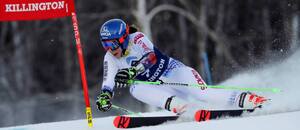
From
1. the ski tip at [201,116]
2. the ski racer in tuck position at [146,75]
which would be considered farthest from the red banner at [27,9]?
the ski tip at [201,116]

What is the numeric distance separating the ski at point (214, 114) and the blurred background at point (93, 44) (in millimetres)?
13959

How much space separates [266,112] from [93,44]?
17.4 meters

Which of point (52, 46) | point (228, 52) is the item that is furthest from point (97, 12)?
point (228, 52)

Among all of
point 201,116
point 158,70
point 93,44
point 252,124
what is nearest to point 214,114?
point 201,116

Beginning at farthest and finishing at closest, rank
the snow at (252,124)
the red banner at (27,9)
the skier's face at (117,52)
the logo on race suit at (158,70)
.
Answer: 1. the red banner at (27,9)
2. the logo on race suit at (158,70)
3. the skier's face at (117,52)
4. the snow at (252,124)

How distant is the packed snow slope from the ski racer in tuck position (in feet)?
0.75

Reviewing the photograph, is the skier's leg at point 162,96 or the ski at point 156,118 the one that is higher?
the skier's leg at point 162,96

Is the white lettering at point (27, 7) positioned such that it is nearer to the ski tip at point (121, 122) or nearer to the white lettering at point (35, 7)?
the white lettering at point (35, 7)

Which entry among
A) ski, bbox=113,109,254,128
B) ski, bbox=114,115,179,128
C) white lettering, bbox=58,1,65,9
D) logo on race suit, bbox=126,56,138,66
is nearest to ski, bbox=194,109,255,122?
ski, bbox=113,109,254,128

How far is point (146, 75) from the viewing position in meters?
8.66

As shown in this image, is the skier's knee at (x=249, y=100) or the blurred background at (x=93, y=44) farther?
the blurred background at (x=93, y=44)

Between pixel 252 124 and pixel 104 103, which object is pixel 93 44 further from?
pixel 252 124

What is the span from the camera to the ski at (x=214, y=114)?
8.26m

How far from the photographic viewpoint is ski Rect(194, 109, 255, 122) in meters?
8.26
